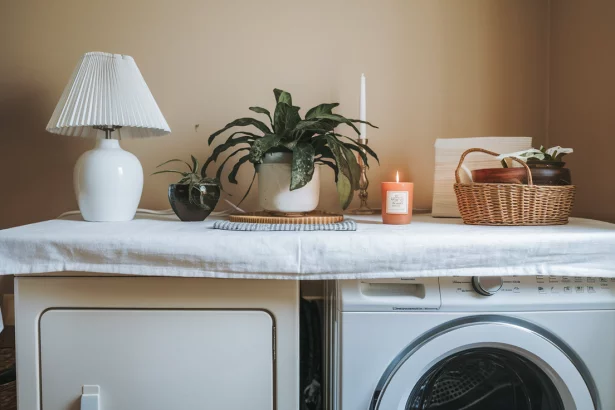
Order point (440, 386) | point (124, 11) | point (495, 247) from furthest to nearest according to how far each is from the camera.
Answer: point (124, 11) < point (440, 386) < point (495, 247)

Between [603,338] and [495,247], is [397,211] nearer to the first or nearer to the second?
[495,247]

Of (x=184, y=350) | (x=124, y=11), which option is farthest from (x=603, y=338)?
(x=124, y=11)

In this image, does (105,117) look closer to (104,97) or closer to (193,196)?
(104,97)

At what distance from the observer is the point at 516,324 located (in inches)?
31.8

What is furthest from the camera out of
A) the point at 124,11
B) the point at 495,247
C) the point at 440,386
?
the point at 124,11

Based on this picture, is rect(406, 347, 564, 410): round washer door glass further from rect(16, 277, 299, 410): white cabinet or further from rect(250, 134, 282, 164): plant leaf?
rect(250, 134, 282, 164): plant leaf

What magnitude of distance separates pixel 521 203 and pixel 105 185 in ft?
3.25

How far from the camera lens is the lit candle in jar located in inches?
37.0

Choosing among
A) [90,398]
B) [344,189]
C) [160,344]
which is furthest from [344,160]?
[90,398]

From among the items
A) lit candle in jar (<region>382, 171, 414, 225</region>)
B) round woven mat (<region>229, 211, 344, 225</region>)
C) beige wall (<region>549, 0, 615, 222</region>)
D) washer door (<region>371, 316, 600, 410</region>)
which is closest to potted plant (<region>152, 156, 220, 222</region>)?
round woven mat (<region>229, 211, 344, 225</region>)

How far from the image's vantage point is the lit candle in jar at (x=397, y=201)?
0.94m

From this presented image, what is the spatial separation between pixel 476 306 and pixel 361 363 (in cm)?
26

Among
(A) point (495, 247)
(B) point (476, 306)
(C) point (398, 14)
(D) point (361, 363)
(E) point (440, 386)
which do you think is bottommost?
(E) point (440, 386)

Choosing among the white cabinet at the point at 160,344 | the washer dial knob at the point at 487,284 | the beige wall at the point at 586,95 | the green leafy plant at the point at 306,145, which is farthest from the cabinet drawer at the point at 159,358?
the beige wall at the point at 586,95
